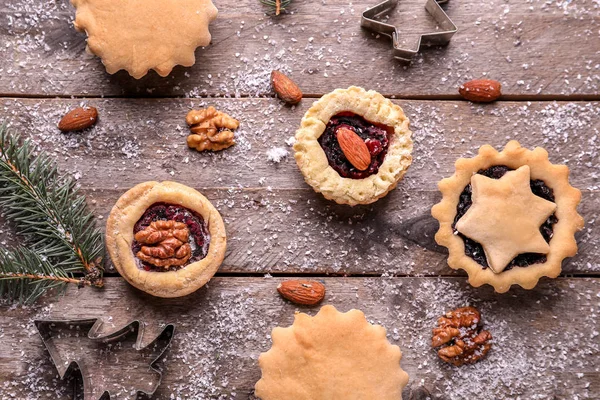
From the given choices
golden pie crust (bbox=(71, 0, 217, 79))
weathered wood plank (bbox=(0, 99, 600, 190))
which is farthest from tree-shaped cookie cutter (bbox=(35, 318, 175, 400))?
golden pie crust (bbox=(71, 0, 217, 79))

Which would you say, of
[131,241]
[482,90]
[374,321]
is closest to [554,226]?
[482,90]

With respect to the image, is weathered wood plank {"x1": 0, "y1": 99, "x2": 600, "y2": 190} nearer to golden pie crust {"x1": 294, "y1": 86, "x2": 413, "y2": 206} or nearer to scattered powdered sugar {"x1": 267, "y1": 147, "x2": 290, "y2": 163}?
scattered powdered sugar {"x1": 267, "y1": 147, "x2": 290, "y2": 163}

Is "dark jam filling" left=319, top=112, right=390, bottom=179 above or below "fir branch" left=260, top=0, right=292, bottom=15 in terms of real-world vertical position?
below

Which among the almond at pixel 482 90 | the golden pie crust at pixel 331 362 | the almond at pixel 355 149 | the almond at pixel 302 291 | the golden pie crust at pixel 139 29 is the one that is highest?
the golden pie crust at pixel 139 29

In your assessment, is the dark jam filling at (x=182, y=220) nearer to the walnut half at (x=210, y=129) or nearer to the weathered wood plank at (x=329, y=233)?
the weathered wood plank at (x=329, y=233)

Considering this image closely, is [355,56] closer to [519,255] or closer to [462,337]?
[519,255]

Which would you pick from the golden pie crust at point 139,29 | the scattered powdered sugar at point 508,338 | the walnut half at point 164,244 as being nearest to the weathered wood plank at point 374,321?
the scattered powdered sugar at point 508,338
